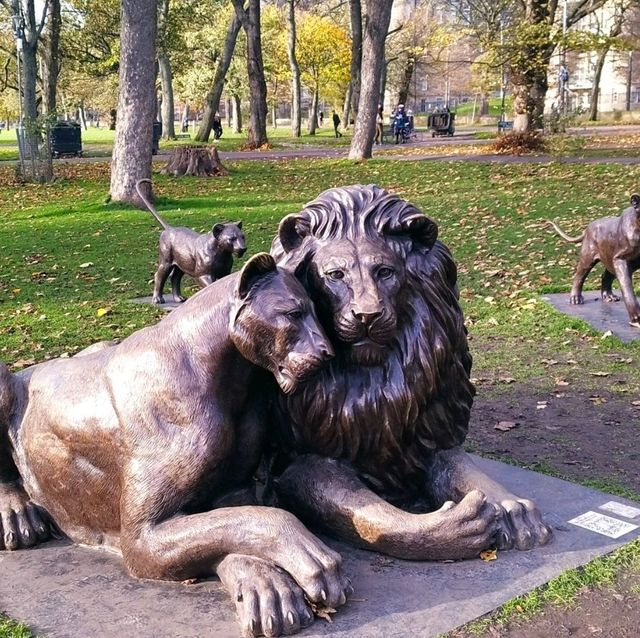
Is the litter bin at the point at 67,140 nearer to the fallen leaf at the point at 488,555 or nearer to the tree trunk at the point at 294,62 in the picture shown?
the tree trunk at the point at 294,62

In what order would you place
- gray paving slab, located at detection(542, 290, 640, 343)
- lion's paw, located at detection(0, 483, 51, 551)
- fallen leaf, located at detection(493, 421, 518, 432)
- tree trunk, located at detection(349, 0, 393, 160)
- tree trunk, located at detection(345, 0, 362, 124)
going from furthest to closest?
tree trunk, located at detection(345, 0, 362, 124) → tree trunk, located at detection(349, 0, 393, 160) → gray paving slab, located at detection(542, 290, 640, 343) → fallen leaf, located at detection(493, 421, 518, 432) → lion's paw, located at detection(0, 483, 51, 551)

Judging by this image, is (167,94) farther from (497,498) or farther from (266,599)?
(266,599)

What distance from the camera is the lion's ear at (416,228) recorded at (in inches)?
137

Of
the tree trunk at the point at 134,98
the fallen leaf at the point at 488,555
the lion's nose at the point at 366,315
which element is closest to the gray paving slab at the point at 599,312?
the fallen leaf at the point at 488,555

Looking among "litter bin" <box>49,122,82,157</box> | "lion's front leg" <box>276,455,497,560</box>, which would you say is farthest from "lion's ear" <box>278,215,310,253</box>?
"litter bin" <box>49,122,82,157</box>

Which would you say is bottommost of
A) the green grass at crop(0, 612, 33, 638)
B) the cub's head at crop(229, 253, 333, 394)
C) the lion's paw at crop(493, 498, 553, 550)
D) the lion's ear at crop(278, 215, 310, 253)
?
the green grass at crop(0, 612, 33, 638)

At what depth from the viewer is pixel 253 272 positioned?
309 centimetres

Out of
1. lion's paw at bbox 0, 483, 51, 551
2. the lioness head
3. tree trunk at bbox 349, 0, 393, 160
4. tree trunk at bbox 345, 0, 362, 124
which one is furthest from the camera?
tree trunk at bbox 345, 0, 362, 124

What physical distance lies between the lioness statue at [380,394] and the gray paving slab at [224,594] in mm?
102

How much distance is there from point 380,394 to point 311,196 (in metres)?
17.0

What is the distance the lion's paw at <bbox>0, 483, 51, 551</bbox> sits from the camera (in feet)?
12.0

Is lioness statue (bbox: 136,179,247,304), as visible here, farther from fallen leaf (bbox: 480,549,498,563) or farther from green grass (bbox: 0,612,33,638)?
green grass (bbox: 0,612,33,638)

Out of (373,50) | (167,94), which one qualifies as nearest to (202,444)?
(373,50)

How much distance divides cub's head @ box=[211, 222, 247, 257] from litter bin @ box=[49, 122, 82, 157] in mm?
27723
